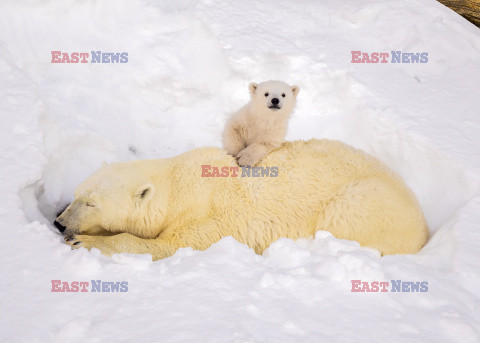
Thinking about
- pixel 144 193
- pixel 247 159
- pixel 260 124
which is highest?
pixel 260 124

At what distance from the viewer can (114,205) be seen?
3.73m

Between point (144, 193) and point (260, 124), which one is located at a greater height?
point (260, 124)

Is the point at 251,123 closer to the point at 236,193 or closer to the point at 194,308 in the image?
the point at 236,193

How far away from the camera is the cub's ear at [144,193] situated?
3.73 metres

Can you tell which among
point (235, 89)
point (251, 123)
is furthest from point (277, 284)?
point (235, 89)

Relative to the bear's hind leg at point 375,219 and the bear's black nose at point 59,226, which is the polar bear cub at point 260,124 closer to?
the bear's hind leg at point 375,219

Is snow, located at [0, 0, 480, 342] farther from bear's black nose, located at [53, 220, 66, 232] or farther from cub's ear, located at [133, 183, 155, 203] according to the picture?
cub's ear, located at [133, 183, 155, 203]

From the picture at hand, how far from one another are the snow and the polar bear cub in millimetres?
866

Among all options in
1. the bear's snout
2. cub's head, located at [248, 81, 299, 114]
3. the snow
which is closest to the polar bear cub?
cub's head, located at [248, 81, 299, 114]

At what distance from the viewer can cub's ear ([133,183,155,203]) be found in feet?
12.2

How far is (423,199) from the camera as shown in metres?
4.51

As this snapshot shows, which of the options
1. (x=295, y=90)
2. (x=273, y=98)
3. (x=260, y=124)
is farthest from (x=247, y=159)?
(x=295, y=90)

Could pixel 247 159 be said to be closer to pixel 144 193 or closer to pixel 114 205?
pixel 144 193

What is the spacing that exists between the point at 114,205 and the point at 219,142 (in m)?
2.01
